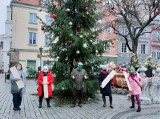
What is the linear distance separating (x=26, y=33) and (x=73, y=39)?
30.6 m

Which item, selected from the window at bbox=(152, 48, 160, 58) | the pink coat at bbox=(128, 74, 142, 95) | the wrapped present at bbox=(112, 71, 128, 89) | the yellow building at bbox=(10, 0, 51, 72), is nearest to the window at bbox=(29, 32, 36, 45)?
the yellow building at bbox=(10, 0, 51, 72)

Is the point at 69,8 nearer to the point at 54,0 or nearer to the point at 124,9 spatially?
the point at 54,0

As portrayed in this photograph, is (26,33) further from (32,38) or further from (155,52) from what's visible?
(155,52)

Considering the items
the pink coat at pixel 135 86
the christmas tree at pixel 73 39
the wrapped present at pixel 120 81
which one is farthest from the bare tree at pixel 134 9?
the pink coat at pixel 135 86

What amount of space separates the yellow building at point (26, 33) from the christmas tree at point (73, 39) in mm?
27142

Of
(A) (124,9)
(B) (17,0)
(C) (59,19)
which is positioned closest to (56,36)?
(C) (59,19)

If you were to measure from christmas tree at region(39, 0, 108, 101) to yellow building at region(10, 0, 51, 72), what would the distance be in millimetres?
27142

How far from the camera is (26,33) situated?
1688 inches

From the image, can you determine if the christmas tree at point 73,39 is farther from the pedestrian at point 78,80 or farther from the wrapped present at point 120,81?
the wrapped present at point 120,81

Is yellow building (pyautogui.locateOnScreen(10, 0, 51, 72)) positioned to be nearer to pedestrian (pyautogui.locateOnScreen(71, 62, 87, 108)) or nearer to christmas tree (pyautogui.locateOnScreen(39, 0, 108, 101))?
christmas tree (pyautogui.locateOnScreen(39, 0, 108, 101))

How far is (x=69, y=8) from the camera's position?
47.8 feet

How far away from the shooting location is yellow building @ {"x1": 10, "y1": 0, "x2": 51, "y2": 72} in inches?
1649

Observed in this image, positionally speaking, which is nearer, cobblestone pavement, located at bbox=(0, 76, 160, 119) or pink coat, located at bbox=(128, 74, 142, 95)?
cobblestone pavement, located at bbox=(0, 76, 160, 119)

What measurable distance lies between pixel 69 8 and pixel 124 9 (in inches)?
625
